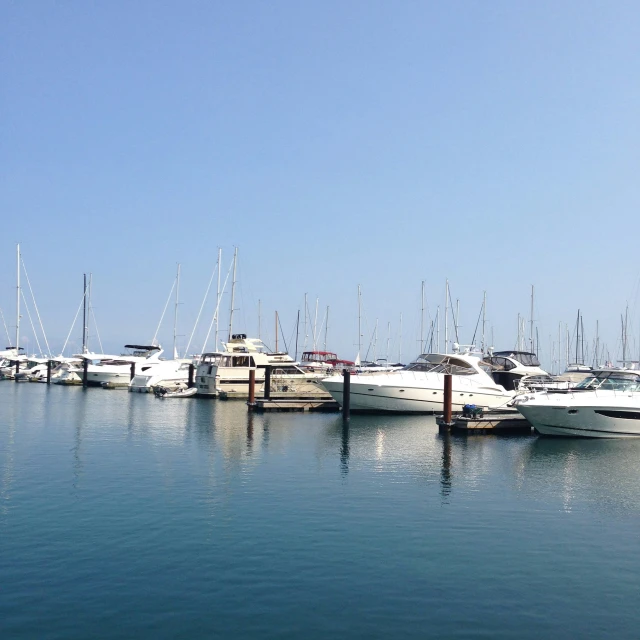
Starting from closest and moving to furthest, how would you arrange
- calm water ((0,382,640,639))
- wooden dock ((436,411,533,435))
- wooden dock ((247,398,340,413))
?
calm water ((0,382,640,639))
wooden dock ((436,411,533,435))
wooden dock ((247,398,340,413))

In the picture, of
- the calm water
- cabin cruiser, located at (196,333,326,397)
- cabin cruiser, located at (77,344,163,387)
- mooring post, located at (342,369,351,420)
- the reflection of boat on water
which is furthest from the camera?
cabin cruiser, located at (77,344,163,387)

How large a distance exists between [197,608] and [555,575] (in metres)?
7.42

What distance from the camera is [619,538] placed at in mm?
17906

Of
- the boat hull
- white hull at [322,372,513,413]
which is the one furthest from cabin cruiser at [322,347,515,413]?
the boat hull

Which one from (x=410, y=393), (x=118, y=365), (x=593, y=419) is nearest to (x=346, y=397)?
(x=410, y=393)

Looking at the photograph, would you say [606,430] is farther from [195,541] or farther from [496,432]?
[195,541]

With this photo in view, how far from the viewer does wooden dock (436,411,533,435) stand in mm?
38062

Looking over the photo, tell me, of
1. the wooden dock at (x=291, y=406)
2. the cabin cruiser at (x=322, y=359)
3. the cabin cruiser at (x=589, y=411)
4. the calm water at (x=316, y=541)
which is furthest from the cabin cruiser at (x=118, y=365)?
the cabin cruiser at (x=589, y=411)

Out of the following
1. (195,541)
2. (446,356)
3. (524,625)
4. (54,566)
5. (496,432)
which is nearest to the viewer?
(524,625)

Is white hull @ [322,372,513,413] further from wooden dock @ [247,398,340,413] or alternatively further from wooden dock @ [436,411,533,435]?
wooden dock @ [436,411,533,435]

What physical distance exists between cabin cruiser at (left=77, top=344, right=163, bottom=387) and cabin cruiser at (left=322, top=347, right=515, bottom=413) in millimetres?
37860

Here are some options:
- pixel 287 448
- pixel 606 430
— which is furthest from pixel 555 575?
pixel 606 430

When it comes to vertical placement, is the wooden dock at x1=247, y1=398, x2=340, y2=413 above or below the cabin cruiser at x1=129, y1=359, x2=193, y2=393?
below

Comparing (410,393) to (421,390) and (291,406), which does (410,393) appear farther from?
(291,406)
